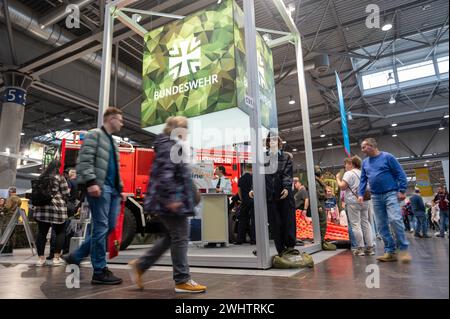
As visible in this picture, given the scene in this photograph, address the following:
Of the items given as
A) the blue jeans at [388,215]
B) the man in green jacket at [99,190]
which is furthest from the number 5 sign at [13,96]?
the blue jeans at [388,215]

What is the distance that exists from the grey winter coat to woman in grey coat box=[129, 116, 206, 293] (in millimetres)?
633

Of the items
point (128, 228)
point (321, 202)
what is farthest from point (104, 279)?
point (321, 202)

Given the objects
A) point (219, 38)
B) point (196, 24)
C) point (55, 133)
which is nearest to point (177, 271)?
point (219, 38)

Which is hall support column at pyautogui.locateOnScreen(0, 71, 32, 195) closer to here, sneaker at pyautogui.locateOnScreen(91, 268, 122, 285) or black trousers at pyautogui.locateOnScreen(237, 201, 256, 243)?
black trousers at pyautogui.locateOnScreen(237, 201, 256, 243)

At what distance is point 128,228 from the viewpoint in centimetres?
546

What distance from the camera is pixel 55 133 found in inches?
707

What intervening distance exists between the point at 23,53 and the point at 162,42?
22.6ft

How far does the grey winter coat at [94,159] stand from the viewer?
2807mm

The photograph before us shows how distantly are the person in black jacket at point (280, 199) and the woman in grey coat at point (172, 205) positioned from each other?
141 centimetres

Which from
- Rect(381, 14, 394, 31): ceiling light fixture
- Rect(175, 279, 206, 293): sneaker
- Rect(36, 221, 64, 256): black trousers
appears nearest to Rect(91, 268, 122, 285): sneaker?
Rect(175, 279, 206, 293): sneaker

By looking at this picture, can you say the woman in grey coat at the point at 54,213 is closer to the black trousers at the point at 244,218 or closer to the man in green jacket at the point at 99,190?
→ the man in green jacket at the point at 99,190

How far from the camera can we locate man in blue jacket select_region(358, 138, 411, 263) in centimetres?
375
